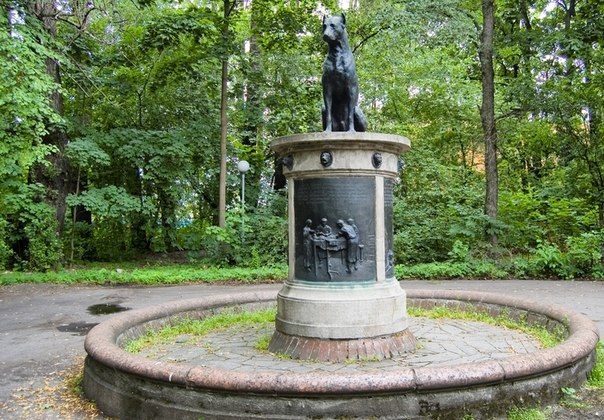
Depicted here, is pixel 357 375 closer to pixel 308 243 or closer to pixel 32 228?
pixel 308 243

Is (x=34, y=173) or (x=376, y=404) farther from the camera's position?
(x=34, y=173)

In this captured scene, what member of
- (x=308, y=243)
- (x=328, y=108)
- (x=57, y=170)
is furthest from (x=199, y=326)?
Answer: (x=57, y=170)

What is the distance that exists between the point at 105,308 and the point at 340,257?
6.84 meters

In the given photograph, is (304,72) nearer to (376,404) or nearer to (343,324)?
(343,324)

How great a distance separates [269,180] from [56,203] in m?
8.96

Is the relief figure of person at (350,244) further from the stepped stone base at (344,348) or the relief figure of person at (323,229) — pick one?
the stepped stone base at (344,348)

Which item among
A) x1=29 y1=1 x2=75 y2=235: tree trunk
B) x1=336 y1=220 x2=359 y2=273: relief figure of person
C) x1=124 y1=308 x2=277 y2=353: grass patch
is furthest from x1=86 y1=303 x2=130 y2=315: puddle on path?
x1=29 y1=1 x2=75 y2=235: tree trunk

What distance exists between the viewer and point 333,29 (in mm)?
6312

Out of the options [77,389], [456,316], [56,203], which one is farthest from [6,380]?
[56,203]

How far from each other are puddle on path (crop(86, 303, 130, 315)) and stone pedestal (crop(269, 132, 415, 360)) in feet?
18.2

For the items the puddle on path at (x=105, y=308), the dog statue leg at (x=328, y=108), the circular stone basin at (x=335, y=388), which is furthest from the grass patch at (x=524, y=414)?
the puddle on path at (x=105, y=308)

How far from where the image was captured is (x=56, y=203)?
17875 mm

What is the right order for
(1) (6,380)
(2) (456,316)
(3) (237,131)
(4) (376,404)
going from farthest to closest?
(3) (237,131) < (2) (456,316) < (1) (6,380) < (4) (376,404)

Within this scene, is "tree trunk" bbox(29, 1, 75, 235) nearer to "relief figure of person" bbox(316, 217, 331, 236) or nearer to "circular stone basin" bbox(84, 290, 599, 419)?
"relief figure of person" bbox(316, 217, 331, 236)
